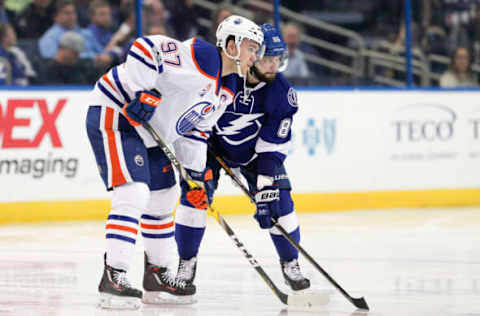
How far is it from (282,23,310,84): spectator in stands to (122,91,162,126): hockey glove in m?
4.49

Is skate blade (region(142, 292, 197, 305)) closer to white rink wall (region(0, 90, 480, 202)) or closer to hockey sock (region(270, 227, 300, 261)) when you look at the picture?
hockey sock (region(270, 227, 300, 261))

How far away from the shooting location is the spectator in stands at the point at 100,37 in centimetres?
717

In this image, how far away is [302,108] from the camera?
7.77 m

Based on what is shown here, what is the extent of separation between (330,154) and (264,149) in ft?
12.9

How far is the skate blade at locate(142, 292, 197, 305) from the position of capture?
3.89m

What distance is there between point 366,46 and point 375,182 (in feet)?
4.22

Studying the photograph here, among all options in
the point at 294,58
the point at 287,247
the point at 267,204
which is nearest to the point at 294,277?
the point at 287,247

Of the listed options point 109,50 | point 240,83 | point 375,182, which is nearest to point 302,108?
point 375,182

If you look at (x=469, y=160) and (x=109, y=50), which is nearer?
(x=109, y=50)

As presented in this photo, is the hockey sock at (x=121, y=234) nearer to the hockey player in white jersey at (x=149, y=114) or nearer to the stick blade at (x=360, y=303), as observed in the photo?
the hockey player in white jersey at (x=149, y=114)

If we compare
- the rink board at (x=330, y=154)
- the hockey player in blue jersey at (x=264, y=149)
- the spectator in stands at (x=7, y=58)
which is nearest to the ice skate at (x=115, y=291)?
the hockey player in blue jersey at (x=264, y=149)

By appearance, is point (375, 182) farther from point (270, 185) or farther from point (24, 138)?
point (270, 185)

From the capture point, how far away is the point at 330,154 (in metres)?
7.89

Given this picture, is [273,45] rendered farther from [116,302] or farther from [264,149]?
[116,302]
